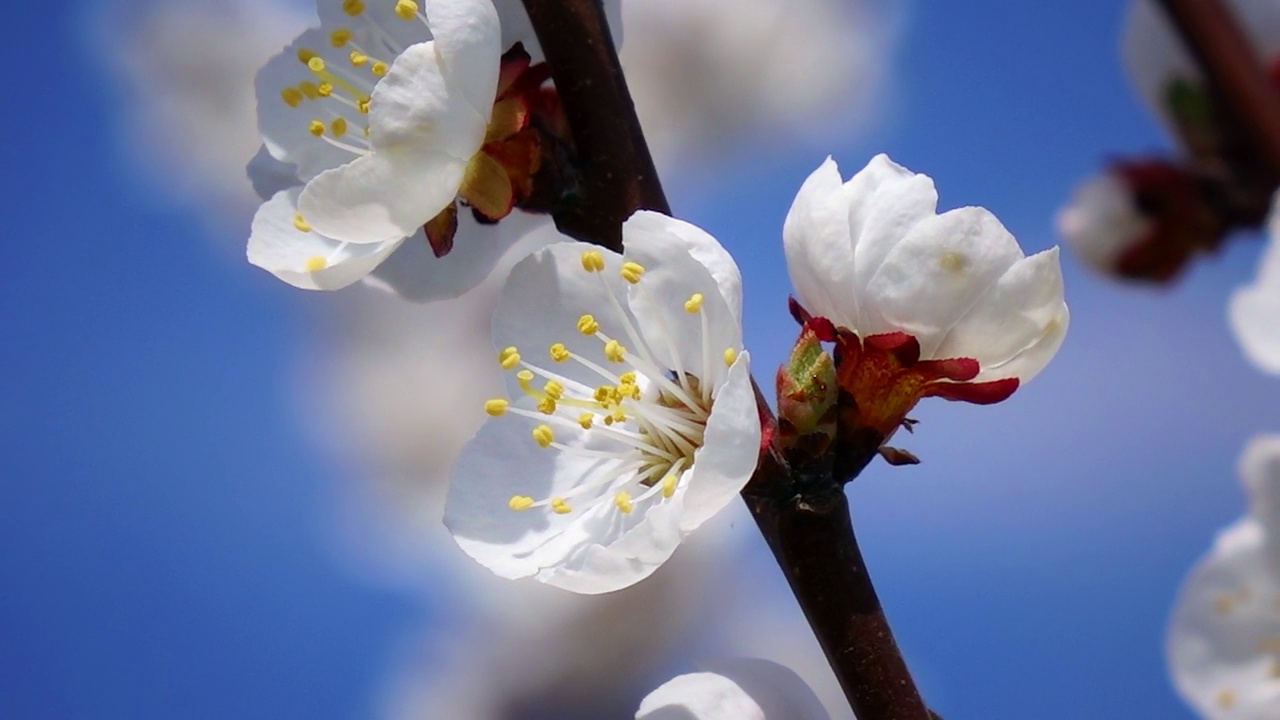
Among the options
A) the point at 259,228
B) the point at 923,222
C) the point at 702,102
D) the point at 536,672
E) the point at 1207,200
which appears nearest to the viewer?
the point at 923,222

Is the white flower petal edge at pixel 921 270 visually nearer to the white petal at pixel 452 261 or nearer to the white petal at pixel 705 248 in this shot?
the white petal at pixel 705 248

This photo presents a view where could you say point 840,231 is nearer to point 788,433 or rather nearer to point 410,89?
point 788,433

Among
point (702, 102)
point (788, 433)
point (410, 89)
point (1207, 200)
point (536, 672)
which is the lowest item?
point (536, 672)

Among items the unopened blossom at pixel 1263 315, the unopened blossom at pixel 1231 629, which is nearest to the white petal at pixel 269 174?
the unopened blossom at pixel 1263 315

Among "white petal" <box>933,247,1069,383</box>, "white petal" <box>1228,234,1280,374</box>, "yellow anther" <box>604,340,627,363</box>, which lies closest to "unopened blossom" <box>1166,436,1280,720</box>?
"white petal" <box>1228,234,1280,374</box>

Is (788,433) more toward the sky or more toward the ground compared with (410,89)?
more toward the ground

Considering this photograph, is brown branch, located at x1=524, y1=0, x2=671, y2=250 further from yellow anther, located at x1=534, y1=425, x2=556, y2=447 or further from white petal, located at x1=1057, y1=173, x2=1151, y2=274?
white petal, located at x1=1057, y1=173, x2=1151, y2=274

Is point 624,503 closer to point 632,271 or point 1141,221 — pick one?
point 632,271

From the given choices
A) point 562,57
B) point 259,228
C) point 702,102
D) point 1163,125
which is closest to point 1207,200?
point 1163,125
